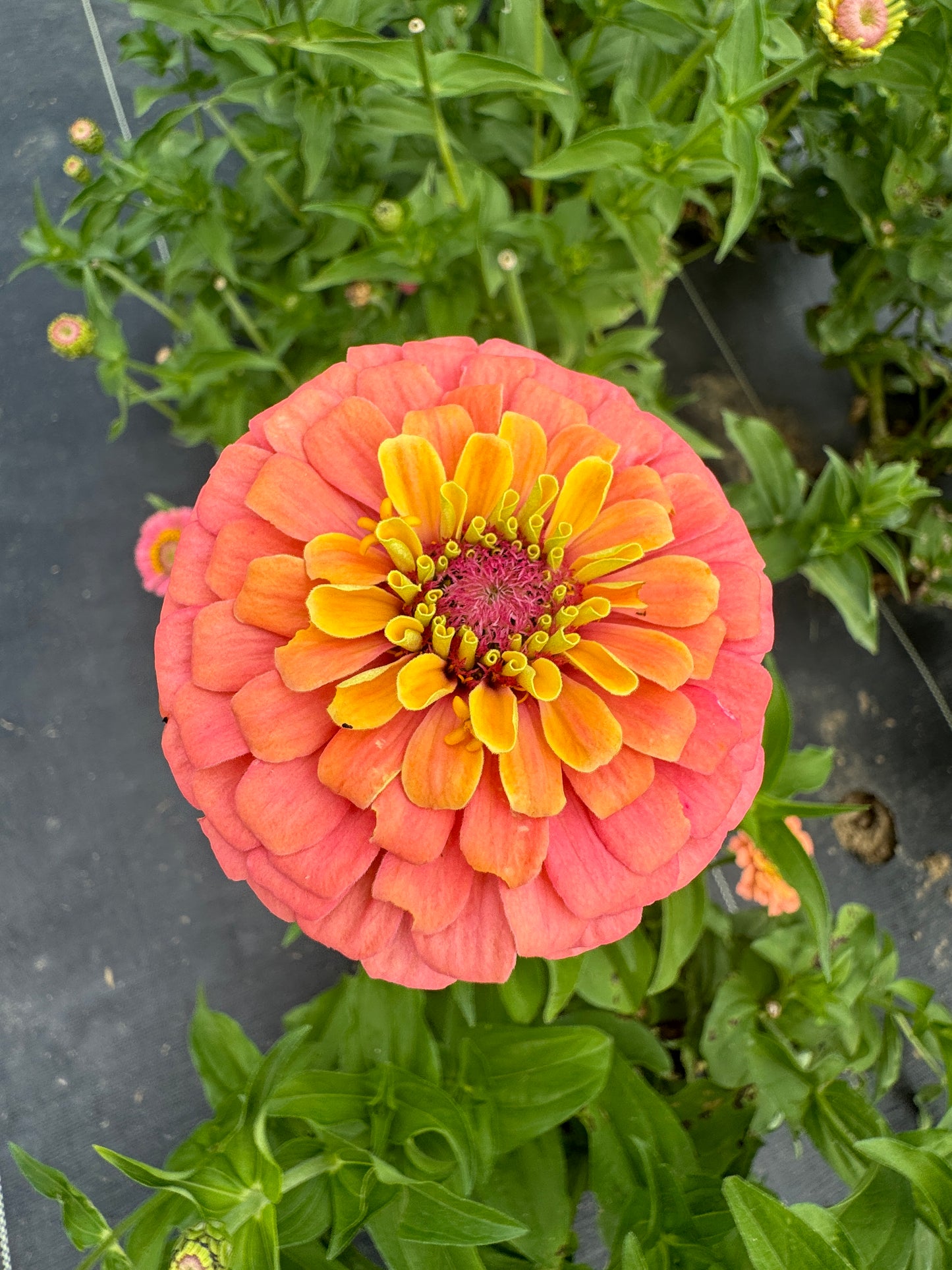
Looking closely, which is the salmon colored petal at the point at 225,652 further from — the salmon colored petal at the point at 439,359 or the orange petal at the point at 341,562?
the salmon colored petal at the point at 439,359

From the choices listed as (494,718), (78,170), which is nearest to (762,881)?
(494,718)

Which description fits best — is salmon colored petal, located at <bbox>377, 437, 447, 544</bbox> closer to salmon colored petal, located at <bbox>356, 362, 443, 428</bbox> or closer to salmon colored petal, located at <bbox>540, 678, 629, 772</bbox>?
salmon colored petal, located at <bbox>356, 362, 443, 428</bbox>

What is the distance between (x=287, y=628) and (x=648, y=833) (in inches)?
11.0

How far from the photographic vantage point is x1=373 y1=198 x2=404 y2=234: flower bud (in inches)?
35.0

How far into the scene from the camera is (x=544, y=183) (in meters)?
1.21

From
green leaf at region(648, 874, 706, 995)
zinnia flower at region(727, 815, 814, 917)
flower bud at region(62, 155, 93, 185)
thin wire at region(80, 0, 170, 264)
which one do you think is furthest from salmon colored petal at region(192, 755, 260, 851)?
thin wire at region(80, 0, 170, 264)

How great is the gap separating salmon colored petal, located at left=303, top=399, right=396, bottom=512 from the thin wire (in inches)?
48.6

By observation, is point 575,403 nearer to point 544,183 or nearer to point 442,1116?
point 442,1116

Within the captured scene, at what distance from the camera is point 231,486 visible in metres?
0.61

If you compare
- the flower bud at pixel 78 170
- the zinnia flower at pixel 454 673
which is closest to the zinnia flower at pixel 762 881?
the zinnia flower at pixel 454 673

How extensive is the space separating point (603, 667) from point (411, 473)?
19 centimetres

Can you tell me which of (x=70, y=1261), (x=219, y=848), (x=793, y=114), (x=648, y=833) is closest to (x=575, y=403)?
(x=648, y=833)

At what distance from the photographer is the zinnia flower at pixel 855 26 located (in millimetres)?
690

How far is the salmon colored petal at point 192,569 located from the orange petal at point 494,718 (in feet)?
0.68
